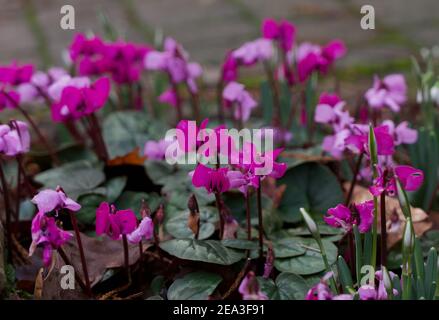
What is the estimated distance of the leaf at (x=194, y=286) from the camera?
58.7 inches

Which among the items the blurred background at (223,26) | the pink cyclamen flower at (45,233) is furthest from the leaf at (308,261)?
the blurred background at (223,26)

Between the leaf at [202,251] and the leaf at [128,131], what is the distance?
2.33ft

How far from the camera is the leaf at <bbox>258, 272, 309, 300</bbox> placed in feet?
4.87

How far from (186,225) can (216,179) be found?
0.85 ft

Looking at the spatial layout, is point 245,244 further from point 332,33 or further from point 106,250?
point 332,33

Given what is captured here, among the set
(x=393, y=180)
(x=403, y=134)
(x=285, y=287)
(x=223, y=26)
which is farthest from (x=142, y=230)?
(x=223, y=26)

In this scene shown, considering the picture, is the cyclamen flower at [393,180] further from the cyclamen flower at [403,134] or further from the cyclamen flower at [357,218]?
the cyclamen flower at [403,134]

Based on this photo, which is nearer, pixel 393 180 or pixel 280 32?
pixel 393 180

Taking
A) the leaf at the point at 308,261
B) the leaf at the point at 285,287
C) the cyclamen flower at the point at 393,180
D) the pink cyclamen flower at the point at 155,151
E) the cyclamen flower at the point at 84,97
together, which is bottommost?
the leaf at the point at 285,287

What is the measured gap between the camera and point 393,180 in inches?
52.8

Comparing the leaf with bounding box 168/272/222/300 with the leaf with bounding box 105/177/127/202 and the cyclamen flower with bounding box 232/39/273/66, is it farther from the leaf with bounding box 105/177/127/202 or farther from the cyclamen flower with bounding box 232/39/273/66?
the cyclamen flower with bounding box 232/39/273/66

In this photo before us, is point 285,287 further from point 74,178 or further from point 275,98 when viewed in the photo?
point 275,98
